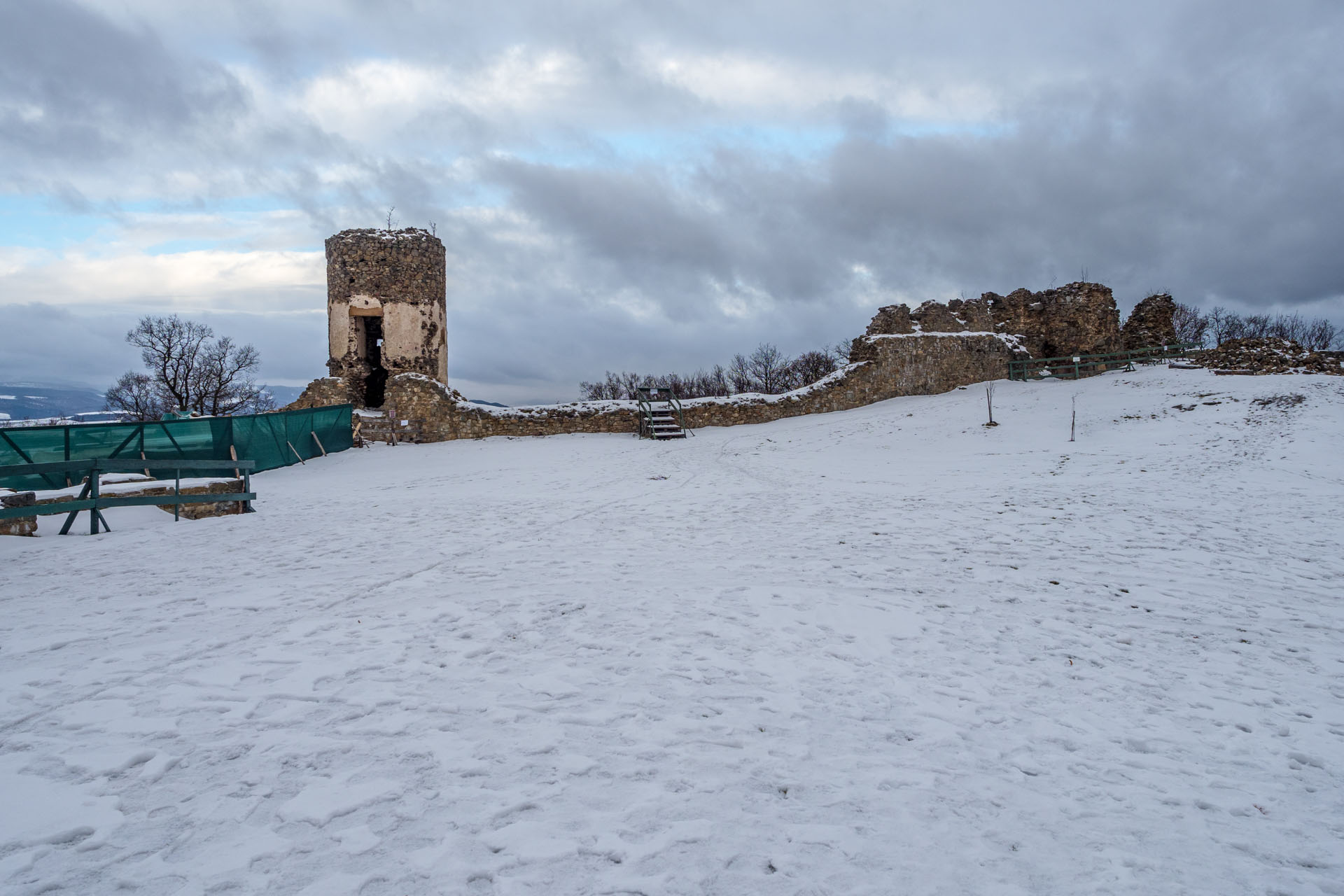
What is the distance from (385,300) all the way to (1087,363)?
26.0 m

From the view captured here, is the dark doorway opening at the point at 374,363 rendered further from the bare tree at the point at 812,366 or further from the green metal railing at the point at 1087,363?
the bare tree at the point at 812,366

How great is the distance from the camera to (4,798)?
257 cm

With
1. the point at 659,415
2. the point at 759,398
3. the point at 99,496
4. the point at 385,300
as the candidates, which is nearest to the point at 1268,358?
the point at 759,398

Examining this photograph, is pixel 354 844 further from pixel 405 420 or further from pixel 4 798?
pixel 405 420

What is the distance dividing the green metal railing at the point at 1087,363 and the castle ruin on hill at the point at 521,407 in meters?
0.46

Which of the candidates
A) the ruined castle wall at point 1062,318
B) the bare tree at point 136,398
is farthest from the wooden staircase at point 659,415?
the bare tree at point 136,398

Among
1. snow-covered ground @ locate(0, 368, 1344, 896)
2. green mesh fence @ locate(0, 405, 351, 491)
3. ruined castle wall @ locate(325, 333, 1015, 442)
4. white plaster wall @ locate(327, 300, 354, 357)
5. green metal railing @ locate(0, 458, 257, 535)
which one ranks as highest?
white plaster wall @ locate(327, 300, 354, 357)

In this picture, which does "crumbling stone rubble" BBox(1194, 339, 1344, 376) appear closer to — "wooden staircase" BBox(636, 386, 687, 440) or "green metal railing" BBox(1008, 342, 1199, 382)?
"green metal railing" BBox(1008, 342, 1199, 382)

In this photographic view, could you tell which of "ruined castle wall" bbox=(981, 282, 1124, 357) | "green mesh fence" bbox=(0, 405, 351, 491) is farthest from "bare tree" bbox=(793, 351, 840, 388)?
"green mesh fence" bbox=(0, 405, 351, 491)

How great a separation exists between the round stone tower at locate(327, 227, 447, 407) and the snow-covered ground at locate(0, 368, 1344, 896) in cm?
1399

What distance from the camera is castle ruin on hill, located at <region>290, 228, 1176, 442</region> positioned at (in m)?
20.6

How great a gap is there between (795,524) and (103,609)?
Result: 6991 millimetres

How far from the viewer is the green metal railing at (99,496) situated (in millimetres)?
7523

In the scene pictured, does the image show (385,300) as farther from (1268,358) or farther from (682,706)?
(1268,358)
